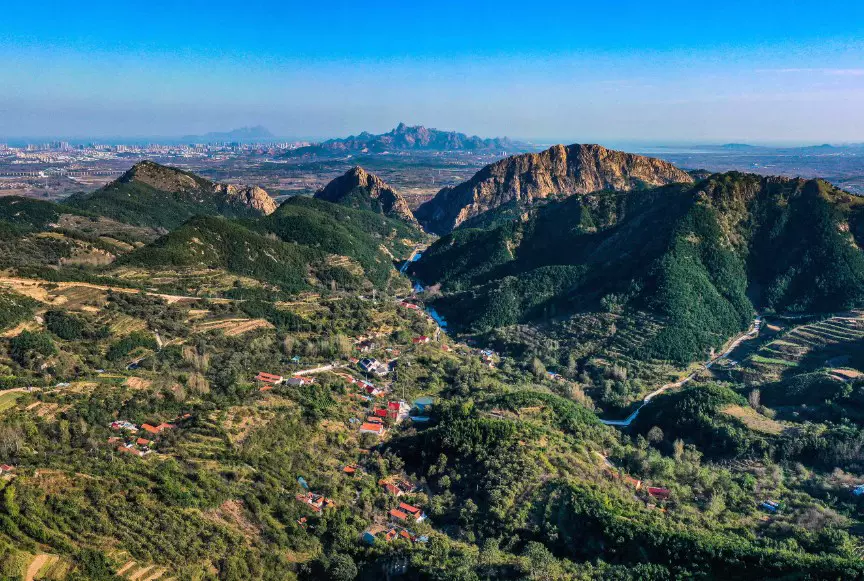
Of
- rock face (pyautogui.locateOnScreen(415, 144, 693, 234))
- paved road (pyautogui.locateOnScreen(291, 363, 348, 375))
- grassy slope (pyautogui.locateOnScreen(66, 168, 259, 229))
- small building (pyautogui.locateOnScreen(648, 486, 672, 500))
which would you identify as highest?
rock face (pyautogui.locateOnScreen(415, 144, 693, 234))

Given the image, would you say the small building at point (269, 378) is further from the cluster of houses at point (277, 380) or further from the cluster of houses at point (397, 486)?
the cluster of houses at point (397, 486)

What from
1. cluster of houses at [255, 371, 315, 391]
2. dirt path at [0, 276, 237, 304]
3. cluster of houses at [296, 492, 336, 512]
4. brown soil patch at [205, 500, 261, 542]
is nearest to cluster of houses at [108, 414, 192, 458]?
brown soil patch at [205, 500, 261, 542]

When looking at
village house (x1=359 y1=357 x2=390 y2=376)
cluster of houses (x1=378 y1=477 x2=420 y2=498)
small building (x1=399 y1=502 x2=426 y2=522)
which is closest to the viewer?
small building (x1=399 y1=502 x2=426 y2=522)

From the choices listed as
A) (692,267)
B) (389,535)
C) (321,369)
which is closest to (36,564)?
(389,535)

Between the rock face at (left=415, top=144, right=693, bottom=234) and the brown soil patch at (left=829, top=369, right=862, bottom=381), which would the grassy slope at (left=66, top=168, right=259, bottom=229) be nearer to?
the rock face at (left=415, top=144, right=693, bottom=234)

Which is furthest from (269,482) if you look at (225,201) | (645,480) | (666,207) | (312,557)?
(225,201)

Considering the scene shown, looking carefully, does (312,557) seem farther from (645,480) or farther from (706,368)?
(706,368)
